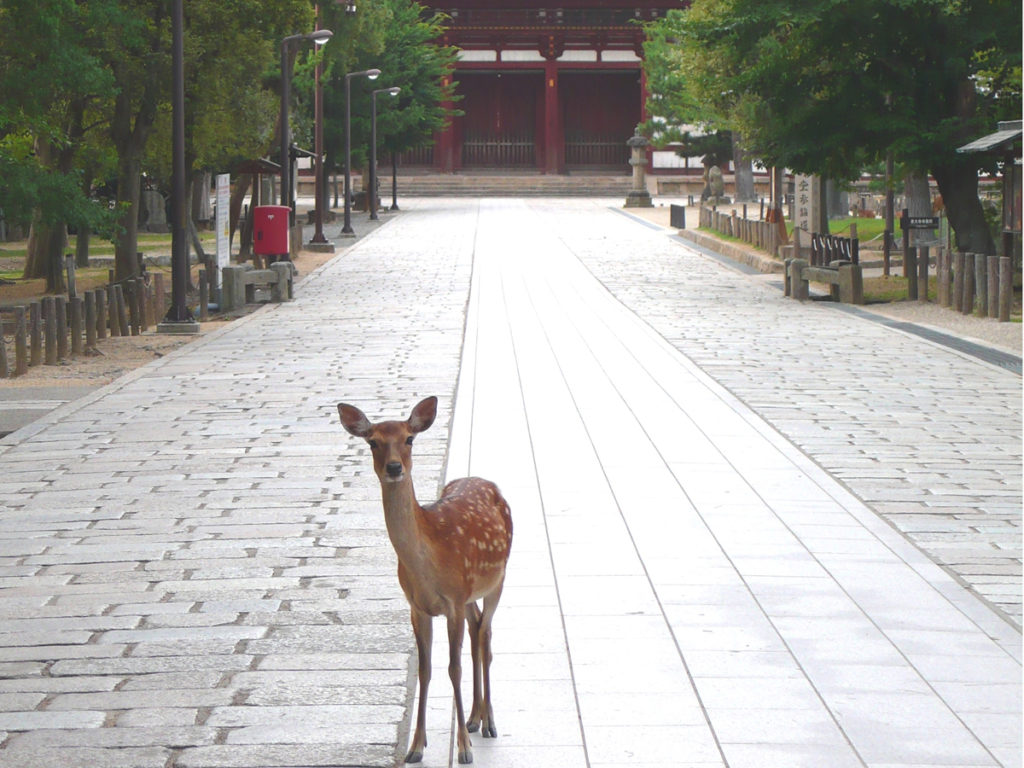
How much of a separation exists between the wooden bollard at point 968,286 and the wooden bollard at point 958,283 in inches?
2.5

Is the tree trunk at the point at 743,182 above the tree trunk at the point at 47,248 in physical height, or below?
above

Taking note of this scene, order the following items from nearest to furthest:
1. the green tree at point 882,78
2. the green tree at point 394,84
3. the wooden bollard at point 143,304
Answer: the wooden bollard at point 143,304 → the green tree at point 882,78 → the green tree at point 394,84

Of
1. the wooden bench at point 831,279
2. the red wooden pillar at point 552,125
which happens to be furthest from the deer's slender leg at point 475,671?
the red wooden pillar at point 552,125

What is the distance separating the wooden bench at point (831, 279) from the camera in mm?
21859

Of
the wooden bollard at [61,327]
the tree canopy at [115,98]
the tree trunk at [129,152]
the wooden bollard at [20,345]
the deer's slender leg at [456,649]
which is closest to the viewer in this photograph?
the deer's slender leg at [456,649]

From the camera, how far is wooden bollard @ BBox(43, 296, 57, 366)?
53.2ft

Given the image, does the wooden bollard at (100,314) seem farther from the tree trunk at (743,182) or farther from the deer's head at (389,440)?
the tree trunk at (743,182)

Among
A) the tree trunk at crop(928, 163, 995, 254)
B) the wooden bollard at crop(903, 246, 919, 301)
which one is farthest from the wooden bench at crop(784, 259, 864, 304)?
the tree trunk at crop(928, 163, 995, 254)

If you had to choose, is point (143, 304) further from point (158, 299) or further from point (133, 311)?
point (158, 299)

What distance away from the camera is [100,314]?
18438mm

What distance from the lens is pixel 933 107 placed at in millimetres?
22141

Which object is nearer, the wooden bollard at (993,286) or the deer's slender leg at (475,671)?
the deer's slender leg at (475,671)

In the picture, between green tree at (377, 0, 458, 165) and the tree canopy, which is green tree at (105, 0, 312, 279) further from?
green tree at (377, 0, 458, 165)

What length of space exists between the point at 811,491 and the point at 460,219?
37.3m
